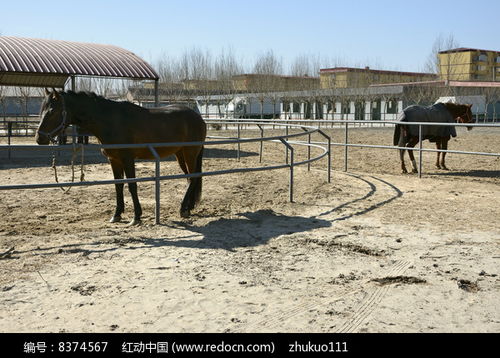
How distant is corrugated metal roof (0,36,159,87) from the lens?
15.9 metres

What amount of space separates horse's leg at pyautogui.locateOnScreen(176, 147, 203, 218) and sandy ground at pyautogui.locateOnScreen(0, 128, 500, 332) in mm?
206

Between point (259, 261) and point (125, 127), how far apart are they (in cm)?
287

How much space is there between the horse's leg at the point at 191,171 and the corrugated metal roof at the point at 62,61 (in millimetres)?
10171

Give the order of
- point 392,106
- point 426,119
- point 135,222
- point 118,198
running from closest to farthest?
point 135,222 < point 118,198 < point 426,119 < point 392,106

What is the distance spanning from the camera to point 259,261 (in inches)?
189

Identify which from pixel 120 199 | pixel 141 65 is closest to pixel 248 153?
pixel 141 65

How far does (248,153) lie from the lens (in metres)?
15.3

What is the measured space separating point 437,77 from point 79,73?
37.9 metres

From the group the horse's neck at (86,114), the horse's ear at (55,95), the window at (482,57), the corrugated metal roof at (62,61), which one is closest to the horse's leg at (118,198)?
the horse's neck at (86,114)

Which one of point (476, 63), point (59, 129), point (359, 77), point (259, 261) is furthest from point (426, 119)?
point (476, 63)

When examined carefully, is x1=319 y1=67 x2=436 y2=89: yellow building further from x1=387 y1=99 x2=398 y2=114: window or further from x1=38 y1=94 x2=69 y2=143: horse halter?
x1=38 y1=94 x2=69 y2=143: horse halter

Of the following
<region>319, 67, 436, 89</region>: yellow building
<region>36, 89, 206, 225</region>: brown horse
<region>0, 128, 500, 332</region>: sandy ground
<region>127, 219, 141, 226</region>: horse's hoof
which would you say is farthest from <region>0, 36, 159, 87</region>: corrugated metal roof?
<region>319, 67, 436, 89</region>: yellow building

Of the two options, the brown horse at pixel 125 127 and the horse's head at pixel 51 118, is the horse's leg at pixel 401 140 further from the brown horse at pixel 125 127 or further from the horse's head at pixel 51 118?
the horse's head at pixel 51 118

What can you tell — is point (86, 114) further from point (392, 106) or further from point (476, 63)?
point (476, 63)
